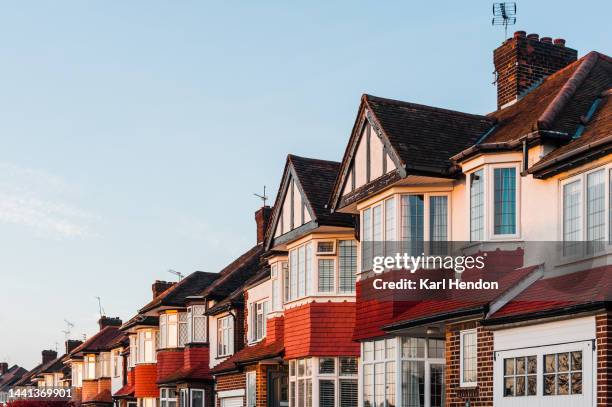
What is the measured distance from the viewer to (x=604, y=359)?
16.6 meters

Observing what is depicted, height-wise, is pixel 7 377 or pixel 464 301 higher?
pixel 464 301

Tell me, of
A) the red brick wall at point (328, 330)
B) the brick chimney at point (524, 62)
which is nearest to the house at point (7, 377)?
the red brick wall at point (328, 330)

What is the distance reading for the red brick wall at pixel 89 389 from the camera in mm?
65750

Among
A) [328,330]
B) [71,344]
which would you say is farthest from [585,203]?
[71,344]

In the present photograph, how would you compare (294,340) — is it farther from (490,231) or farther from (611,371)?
(611,371)

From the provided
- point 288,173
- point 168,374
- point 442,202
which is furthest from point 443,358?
point 168,374

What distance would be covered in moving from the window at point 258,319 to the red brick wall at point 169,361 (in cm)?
788

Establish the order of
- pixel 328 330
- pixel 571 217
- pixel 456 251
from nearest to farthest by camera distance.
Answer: pixel 571 217, pixel 456 251, pixel 328 330

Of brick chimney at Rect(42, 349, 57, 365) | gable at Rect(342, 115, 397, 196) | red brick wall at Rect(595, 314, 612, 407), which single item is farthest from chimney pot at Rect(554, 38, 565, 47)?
brick chimney at Rect(42, 349, 57, 365)

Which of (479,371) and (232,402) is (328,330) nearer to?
(479,371)

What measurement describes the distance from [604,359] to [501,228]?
17.2ft

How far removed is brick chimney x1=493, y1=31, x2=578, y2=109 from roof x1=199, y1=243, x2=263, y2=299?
17.9m

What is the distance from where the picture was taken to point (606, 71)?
24.4 m

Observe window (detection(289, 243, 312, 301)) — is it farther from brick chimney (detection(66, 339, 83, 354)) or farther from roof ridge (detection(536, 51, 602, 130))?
brick chimney (detection(66, 339, 83, 354))
